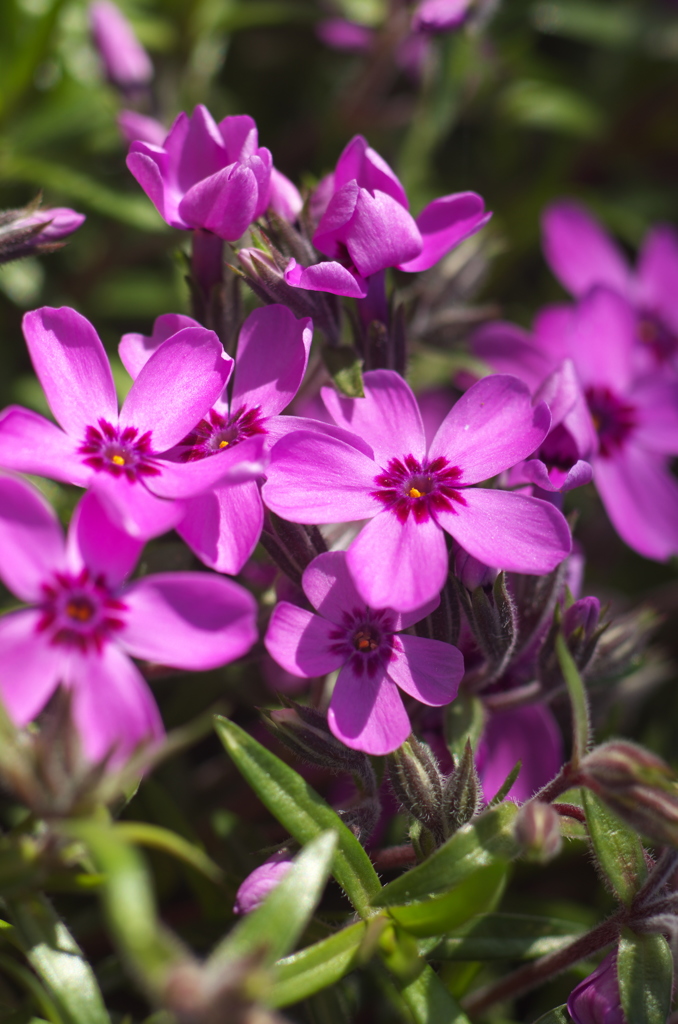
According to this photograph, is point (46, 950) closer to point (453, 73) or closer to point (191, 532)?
point (191, 532)

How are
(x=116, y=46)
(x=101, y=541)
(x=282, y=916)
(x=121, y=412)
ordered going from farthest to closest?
(x=116, y=46)
(x=121, y=412)
(x=101, y=541)
(x=282, y=916)

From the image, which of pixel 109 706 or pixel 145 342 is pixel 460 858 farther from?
pixel 145 342

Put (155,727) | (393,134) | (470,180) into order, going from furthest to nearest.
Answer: (470,180) < (393,134) < (155,727)

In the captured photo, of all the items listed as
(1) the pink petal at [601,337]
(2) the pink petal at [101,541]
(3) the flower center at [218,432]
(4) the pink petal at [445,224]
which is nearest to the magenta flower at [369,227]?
(4) the pink petal at [445,224]

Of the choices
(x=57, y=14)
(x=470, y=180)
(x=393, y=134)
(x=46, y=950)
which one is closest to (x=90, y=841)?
(x=46, y=950)

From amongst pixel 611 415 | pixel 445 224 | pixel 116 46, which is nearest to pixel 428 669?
pixel 445 224

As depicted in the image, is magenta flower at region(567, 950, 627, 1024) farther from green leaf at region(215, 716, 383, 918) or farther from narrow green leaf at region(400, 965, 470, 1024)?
green leaf at region(215, 716, 383, 918)

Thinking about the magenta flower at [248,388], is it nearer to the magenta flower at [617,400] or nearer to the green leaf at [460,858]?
the green leaf at [460,858]

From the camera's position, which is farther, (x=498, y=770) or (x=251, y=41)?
(x=251, y=41)
